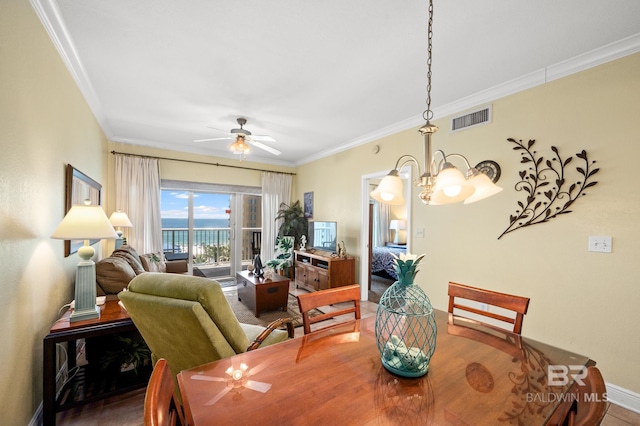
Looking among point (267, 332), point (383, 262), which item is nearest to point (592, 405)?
point (267, 332)

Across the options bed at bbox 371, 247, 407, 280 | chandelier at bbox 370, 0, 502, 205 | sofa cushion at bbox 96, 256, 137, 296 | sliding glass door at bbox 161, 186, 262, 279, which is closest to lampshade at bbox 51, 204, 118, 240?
sofa cushion at bbox 96, 256, 137, 296

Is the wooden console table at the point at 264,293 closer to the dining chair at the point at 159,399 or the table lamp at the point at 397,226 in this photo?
the dining chair at the point at 159,399

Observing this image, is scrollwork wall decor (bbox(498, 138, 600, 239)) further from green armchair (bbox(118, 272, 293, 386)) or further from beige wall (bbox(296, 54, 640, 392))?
green armchair (bbox(118, 272, 293, 386))

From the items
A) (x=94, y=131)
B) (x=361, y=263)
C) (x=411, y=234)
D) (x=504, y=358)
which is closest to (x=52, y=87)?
(x=94, y=131)

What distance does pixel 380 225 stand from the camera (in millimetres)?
7047

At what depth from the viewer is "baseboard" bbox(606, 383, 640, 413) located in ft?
6.19

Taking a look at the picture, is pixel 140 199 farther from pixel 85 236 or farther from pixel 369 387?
pixel 369 387

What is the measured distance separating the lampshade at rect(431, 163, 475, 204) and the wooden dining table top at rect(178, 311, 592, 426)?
703 mm

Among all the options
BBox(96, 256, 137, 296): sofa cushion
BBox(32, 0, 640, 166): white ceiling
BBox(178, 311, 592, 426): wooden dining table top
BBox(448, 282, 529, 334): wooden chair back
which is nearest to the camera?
BBox(178, 311, 592, 426): wooden dining table top

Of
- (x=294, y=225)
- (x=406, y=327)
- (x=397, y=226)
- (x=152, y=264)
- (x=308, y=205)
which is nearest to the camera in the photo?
(x=406, y=327)

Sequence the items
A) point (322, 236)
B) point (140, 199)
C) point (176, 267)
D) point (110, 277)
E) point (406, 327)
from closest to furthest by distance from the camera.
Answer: point (406, 327)
point (110, 277)
point (176, 267)
point (140, 199)
point (322, 236)

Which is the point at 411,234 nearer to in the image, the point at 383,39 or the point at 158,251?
the point at 383,39

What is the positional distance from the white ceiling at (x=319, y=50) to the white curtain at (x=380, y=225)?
3.98m

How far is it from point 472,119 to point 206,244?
517 cm
